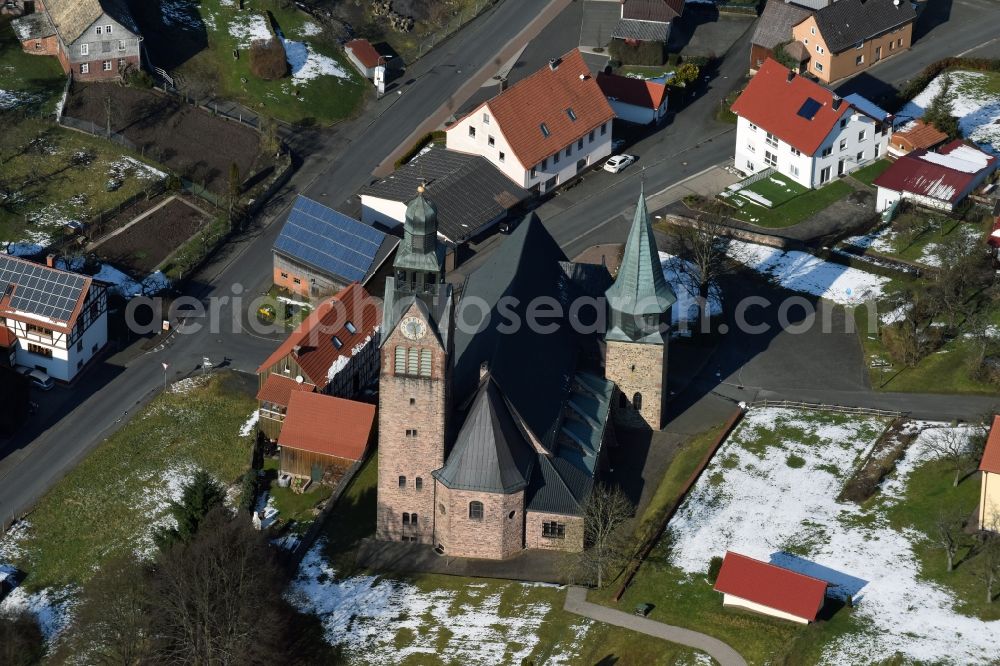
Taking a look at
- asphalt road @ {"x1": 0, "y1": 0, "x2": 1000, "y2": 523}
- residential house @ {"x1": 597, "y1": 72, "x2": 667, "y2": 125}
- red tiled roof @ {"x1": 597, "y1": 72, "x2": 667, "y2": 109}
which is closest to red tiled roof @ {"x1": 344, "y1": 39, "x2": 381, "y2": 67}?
asphalt road @ {"x1": 0, "y1": 0, "x2": 1000, "y2": 523}

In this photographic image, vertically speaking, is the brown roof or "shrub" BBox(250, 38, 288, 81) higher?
"shrub" BBox(250, 38, 288, 81)

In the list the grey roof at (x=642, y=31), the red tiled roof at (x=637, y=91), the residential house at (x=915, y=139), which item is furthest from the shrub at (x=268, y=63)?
the residential house at (x=915, y=139)

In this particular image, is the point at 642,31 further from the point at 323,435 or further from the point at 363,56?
the point at 323,435

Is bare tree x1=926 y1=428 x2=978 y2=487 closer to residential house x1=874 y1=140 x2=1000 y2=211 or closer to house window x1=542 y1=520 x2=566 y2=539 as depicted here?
house window x1=542 y1=520 x2=566 y2=539

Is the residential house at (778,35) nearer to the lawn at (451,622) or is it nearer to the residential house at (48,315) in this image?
the residential house at (48,315)

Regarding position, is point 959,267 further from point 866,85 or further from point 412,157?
point 412,157
